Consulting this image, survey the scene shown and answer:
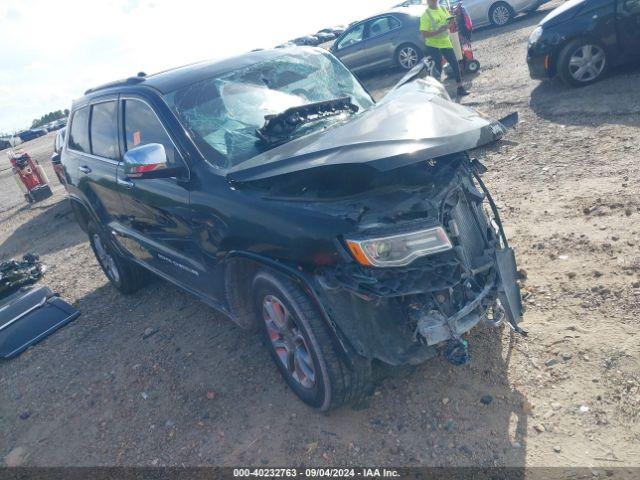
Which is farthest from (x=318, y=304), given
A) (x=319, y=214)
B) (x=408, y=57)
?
(x=408, y=57)

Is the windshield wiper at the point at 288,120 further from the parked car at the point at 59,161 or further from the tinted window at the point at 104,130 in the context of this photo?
the parked car at the point at 59,161

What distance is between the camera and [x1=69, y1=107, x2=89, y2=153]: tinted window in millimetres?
4824

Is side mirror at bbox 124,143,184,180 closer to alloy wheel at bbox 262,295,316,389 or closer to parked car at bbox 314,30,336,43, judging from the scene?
alloy wheel at bbox 262,295,316,389

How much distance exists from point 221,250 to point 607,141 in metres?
4.49

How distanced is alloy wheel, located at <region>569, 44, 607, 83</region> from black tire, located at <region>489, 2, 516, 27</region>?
879 centimetres

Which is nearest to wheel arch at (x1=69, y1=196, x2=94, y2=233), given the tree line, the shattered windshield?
the shattered windshield

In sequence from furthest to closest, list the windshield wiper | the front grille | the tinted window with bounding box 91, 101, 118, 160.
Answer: the tinted window with bounding box 91, 101, 118, 160 → the windshield wiper → the front grille

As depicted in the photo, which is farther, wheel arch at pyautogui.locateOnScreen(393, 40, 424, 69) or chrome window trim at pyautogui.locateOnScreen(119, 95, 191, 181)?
wheel arch at pyautogui.locateOnScreen(393, 40, 424, 69)

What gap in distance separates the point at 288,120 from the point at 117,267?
2.79m

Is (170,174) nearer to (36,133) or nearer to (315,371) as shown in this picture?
(315,371)

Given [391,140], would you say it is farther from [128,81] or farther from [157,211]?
[128,81]

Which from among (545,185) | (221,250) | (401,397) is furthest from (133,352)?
(545,185)

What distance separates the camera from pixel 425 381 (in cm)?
306

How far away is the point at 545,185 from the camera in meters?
5.00
